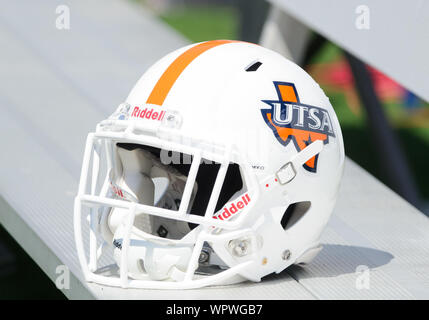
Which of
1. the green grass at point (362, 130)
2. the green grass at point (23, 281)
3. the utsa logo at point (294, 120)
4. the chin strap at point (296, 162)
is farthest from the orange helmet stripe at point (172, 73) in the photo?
the green grass at point (362, 130)

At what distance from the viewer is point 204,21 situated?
13477 millimetres

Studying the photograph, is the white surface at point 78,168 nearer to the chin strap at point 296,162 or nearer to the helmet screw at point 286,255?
the helmet screw at point 286,255

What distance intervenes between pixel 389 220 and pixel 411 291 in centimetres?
64

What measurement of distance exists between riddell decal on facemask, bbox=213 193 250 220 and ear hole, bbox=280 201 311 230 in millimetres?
208

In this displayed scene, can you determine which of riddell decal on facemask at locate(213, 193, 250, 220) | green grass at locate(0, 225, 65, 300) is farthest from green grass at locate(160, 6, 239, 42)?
riddell decal on facemask at locate(213, 193, 250, 220)

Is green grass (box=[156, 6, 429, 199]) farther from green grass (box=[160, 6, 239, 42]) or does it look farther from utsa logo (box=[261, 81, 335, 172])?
utsa logo (box=[261, 81, 335, 172])

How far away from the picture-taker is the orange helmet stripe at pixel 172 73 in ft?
7.36

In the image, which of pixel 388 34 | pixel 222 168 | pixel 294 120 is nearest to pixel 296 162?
pixel 294 120

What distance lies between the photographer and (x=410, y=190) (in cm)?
493

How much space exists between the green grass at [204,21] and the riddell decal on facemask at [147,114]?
9.26m

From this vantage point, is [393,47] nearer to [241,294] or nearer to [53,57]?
[241,294]

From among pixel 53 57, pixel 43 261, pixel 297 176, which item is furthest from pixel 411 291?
pixel 53 57

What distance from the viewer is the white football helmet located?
216cm

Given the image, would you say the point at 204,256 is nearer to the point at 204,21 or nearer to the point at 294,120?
the point at 294,120
